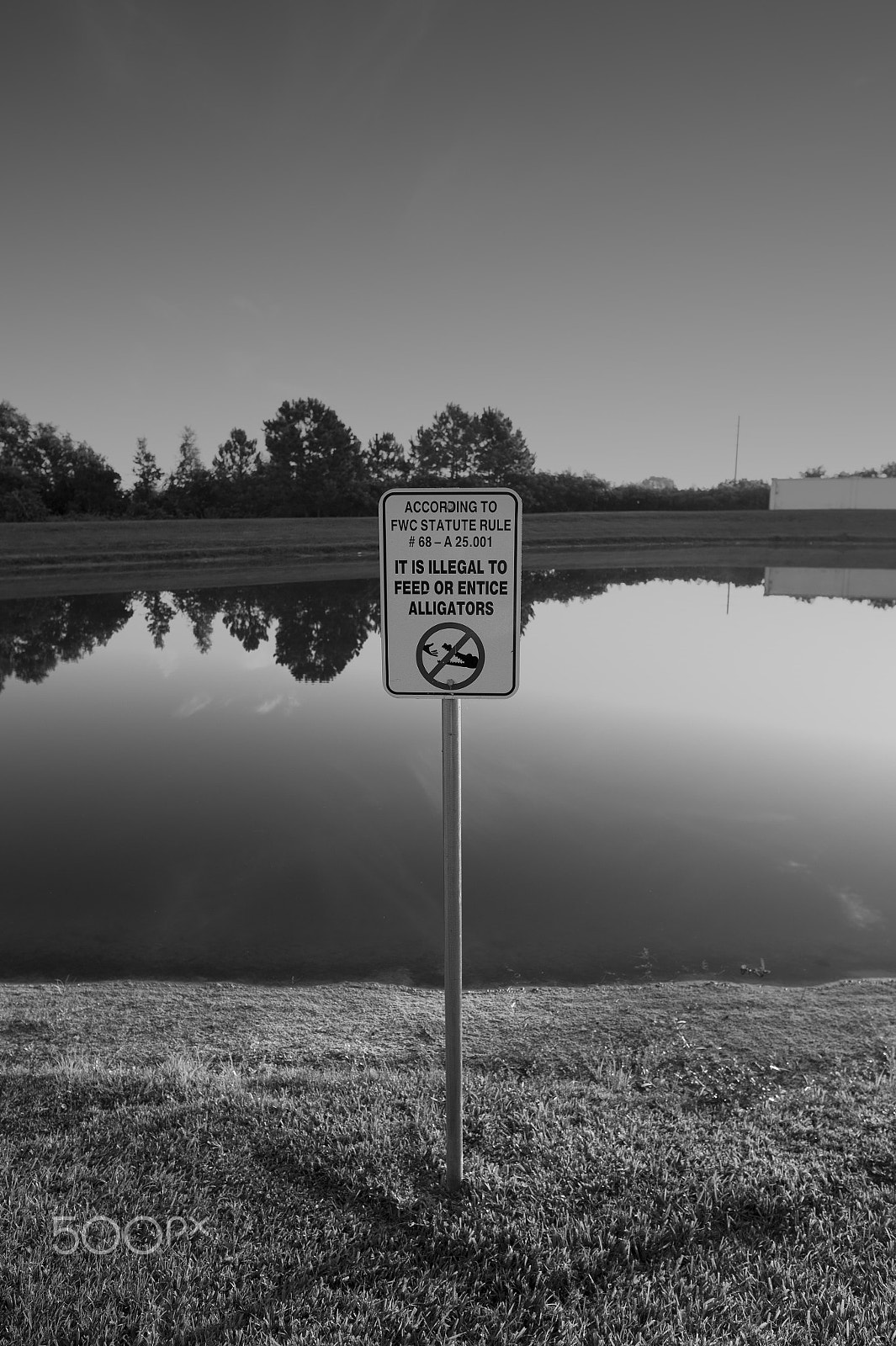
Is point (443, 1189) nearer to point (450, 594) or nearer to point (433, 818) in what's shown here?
point (450, 594)

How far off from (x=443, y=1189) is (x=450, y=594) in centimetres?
230

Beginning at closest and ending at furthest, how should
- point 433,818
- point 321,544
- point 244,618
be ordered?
point 433,818, point 244,618, point 321,544

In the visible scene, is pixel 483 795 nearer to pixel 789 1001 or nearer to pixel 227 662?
pixel 789 1001

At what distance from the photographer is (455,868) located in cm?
318

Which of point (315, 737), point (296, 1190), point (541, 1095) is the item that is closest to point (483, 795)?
point (315, 737)

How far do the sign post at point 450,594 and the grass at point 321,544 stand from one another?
107 feet

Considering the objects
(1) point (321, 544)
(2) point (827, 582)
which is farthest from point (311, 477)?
(2) point (827, 582)

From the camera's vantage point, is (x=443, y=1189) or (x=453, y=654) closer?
(x=453, y=654)

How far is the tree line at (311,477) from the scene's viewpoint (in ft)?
219

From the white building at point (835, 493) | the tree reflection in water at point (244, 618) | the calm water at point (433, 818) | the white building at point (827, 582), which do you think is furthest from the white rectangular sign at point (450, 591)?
the white building at point (835, 493)

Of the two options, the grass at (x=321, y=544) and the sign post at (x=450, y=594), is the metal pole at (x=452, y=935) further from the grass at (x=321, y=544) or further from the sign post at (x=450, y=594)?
the grass at (x=321, y=544)

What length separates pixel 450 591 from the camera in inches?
116

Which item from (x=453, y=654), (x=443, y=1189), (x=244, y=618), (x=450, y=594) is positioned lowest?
(x=244, y=618)

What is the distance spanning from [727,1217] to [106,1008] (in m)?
4.25
